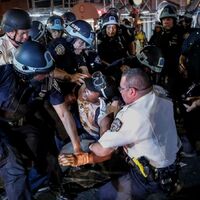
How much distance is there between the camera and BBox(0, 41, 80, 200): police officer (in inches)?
111

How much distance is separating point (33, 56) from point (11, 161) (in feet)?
2.83

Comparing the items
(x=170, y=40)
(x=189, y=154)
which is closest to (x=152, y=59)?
(x=189, y=154)

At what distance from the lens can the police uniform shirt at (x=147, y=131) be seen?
2.40 meters

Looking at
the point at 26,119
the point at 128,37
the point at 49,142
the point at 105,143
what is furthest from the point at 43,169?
the point at 128,37

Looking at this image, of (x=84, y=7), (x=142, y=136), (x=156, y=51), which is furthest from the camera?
(x=84, y=7)

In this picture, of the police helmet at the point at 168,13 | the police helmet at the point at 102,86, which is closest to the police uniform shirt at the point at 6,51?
the police helmet at the point at 102,86

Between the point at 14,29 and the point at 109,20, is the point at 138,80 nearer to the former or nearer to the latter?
the point at 14,29

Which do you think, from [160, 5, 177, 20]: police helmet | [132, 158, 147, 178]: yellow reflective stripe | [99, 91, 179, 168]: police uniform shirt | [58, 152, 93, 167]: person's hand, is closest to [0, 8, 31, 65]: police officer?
[58, 152, 93, 167]: person's hand

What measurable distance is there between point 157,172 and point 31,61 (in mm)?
1301

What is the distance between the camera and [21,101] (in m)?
2.90

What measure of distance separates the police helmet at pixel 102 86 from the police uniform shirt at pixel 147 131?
952mm

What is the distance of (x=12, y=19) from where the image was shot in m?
3.44

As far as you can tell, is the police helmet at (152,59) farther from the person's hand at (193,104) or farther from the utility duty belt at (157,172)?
the utility duty belt at (157,172)

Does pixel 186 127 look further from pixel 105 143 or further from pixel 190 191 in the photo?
pixel 105 143
